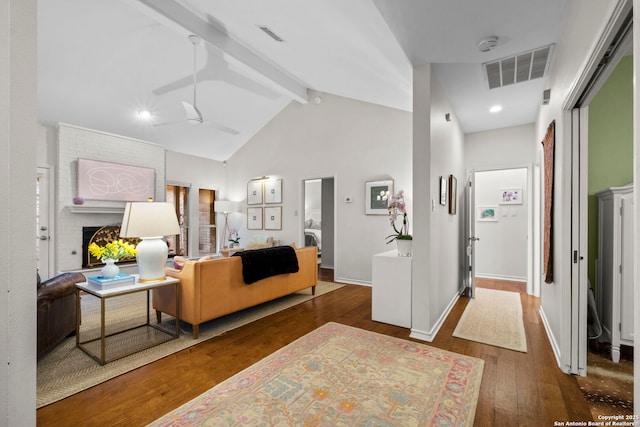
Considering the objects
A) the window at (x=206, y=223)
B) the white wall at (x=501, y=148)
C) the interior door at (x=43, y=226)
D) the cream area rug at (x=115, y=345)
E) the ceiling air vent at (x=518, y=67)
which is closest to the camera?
the cream area rug at (x=115, y=345)

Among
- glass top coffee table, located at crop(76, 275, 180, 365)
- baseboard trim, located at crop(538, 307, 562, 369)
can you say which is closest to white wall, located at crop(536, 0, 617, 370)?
baseboard trim, located at crop(538, 307, 562, 369)

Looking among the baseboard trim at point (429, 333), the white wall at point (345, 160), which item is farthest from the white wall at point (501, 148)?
the baseboard trim at point (429, 333)

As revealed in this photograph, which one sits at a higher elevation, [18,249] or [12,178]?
[12,178]

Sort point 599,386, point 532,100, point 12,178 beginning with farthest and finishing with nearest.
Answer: point 532,100
point 599,386
point 12,178

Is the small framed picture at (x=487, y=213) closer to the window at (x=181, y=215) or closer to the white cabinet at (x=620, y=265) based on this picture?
the white cabinet at (x=620, y=265)

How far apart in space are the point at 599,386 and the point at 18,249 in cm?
322

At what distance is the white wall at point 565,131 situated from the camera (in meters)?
1.64

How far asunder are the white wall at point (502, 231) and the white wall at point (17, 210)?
5.86m

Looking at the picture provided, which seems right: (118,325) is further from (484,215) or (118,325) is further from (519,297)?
(484,215)

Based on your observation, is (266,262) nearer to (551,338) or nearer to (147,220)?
(147,220)

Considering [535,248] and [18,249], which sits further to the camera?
[535,248]

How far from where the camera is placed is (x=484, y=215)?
553cm

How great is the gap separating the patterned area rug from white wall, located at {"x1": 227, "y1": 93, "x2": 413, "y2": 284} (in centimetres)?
274

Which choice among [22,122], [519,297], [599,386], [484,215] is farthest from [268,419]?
[484,215]
